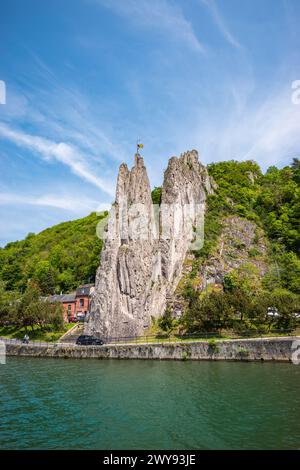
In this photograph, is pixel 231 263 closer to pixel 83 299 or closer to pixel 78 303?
pixel 83 299

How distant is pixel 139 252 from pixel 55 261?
59.6 metres

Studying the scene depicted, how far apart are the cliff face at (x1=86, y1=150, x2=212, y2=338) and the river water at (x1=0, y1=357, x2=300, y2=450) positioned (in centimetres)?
1868

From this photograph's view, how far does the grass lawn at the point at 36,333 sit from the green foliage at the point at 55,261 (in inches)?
988

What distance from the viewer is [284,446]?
587 inches

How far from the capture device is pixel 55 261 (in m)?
108

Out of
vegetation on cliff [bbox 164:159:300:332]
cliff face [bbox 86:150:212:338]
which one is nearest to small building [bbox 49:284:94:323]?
cliff face [bbox 86:150:212:338]

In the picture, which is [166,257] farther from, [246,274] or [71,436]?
[71,436]

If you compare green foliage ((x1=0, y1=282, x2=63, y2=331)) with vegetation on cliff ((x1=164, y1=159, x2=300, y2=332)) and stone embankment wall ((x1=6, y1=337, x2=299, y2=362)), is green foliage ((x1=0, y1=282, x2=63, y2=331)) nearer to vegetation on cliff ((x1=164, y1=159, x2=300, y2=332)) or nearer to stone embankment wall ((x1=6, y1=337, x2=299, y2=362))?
stone embankment wall ((x1=6, y1=337, x2=299, y2=362))

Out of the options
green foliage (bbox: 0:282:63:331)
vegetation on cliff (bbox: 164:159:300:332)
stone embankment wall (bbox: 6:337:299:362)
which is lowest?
stone embankment wall (bbox: 6:337:299:362)

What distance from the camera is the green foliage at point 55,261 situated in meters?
95.7

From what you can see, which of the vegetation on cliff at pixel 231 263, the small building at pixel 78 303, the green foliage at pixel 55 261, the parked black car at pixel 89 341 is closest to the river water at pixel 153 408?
the parked black car at pixel 89 341

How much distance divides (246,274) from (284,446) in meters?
55.8

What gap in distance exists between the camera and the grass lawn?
188ft

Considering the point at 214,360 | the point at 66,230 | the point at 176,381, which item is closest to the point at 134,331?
the point at 214,360
